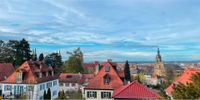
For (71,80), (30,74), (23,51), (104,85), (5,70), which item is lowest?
(71,80)

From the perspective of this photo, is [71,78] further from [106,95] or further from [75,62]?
[106,95]

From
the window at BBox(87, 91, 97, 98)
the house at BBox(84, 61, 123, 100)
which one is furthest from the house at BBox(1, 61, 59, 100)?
the house at BBox(84, 61, 123, 100)

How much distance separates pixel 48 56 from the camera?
66.5 metres

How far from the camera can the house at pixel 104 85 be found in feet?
105

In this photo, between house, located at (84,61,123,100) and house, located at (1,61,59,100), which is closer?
house, located at (84,61,123,100)

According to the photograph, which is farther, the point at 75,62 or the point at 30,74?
the point at 75,62

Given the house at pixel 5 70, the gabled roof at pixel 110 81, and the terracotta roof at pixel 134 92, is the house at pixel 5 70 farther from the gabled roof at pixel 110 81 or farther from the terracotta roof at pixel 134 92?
the terracotta roof at pixel 134 92

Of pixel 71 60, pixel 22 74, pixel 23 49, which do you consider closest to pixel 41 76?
pixel 22 74

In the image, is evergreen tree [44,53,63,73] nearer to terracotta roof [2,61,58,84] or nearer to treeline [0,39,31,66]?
treeline [0,39,31,66]

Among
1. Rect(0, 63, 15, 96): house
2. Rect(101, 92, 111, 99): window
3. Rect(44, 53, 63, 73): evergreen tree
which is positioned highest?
Rect(44, 53, 63, 73): evergreen tree

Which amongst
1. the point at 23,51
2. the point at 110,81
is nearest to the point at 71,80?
the point at 23,51

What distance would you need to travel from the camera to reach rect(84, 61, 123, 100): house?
31984 mm

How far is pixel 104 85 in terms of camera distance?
3228 centimetres

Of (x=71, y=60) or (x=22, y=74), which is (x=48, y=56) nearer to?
(x=71, y=60)
